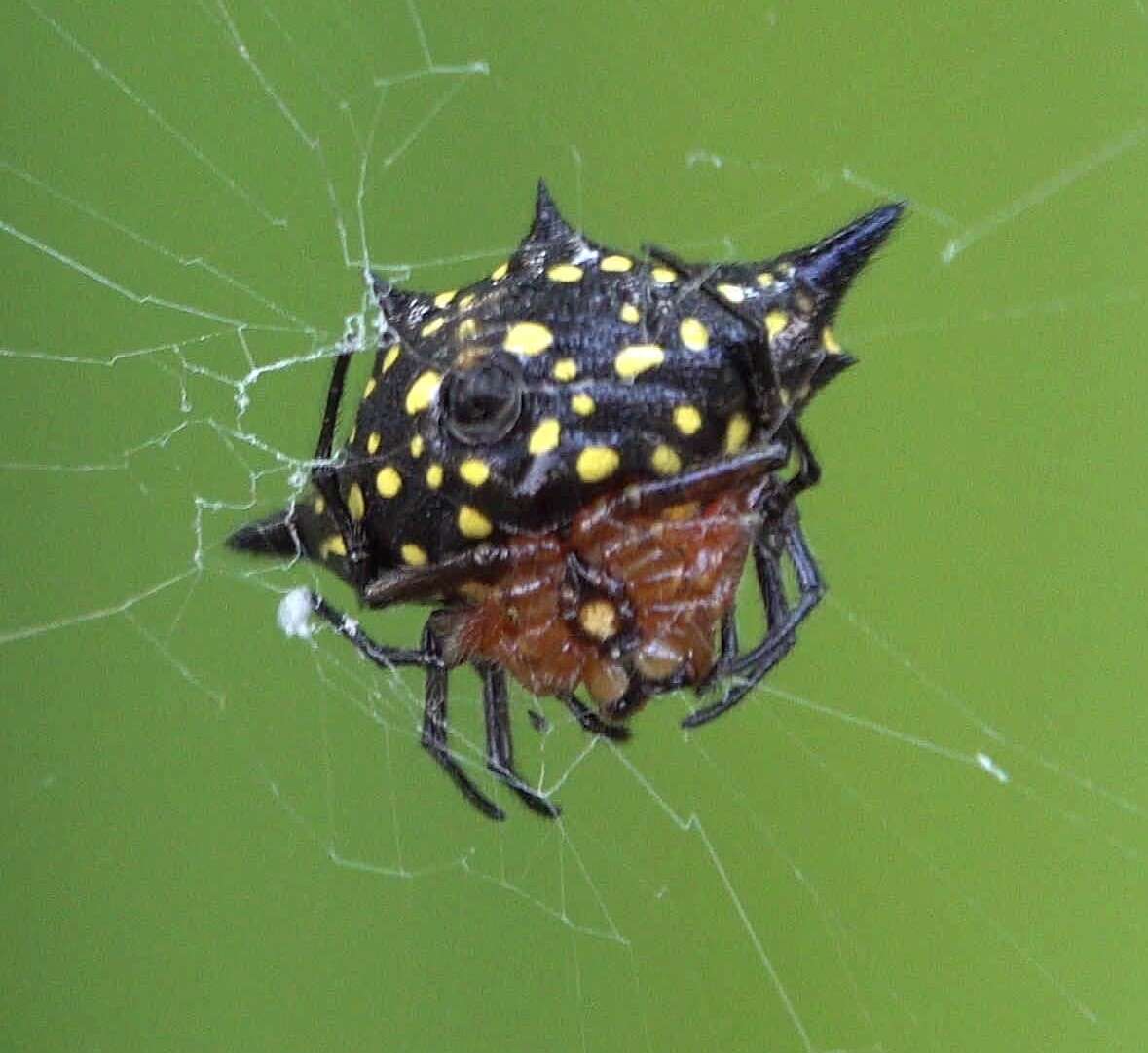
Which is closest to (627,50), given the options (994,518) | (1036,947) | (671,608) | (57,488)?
(994,518)

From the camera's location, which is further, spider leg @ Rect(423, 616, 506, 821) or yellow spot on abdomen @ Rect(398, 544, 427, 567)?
spider leg @ Rect(423, 616, 506, 821)

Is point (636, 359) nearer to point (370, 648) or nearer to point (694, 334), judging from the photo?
point (694, 334)

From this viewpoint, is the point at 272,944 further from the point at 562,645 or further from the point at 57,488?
the point at 562,645

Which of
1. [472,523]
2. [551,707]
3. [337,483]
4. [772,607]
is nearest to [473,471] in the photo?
[472,523]

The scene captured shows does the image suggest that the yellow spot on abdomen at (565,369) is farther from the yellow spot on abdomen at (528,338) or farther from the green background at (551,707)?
the green background at (551,707)

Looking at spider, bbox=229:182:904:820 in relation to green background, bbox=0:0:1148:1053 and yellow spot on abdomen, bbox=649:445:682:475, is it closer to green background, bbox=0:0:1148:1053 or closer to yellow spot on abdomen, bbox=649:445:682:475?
yellow spot on abdomen, bbox=649:445:682:475

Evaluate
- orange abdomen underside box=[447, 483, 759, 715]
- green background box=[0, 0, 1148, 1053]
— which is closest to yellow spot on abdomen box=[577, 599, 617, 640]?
orange abdomen underside box=[447, 483, 759, 715]

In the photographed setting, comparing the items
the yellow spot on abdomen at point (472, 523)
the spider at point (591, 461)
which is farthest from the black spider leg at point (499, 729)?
the yellow spot on abdomen at point (472, 523)
